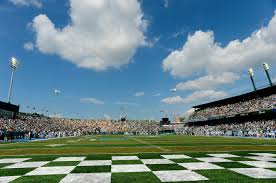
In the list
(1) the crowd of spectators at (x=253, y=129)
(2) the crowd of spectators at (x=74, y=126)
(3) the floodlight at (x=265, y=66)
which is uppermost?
(3) the floodlight at (x=265, y=66)

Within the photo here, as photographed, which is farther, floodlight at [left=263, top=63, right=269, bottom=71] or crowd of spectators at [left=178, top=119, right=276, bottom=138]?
floodlight at [left=263, top=63, right=269, bottom=71]

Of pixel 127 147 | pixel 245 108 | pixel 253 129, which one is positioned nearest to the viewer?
pixel 127 147

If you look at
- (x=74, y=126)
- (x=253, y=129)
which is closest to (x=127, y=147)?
(x=253, y=129)

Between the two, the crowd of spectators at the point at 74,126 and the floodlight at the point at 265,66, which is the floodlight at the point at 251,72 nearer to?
the floodlight at the point at 265,66

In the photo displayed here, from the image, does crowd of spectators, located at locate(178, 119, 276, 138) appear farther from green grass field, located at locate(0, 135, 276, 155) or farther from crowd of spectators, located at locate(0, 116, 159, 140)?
crowd of spectators, located at locate(0, 116, 159, 140)

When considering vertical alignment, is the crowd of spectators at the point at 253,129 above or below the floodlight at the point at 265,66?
below

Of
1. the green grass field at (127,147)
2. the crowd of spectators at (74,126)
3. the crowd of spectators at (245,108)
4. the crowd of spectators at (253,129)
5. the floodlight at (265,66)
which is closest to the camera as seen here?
the green grass field at (127,147)

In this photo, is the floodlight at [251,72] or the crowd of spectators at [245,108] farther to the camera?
the floodlight at [251,72]

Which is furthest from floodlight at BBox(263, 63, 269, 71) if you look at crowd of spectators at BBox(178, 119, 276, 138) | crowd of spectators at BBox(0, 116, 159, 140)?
crowd of spectators at BBox(0, 116, 159, 140)

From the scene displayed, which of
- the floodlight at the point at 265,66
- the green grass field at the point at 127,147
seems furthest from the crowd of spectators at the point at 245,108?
the green grass field at the point at 127,147

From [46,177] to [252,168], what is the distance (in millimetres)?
8694

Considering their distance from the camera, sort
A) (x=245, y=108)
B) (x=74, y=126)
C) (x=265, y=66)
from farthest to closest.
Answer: (x=74, y=126)
(x=265, y=66)
(x=245, y=108)

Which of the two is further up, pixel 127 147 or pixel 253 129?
pixel 253 129

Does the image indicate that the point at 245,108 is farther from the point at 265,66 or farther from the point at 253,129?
the point at 265,66
